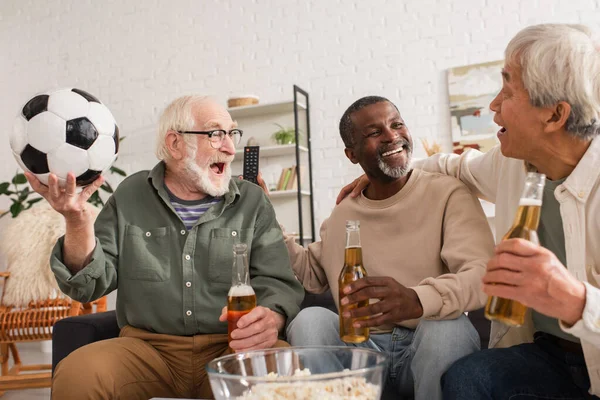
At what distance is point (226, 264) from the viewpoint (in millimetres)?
1827

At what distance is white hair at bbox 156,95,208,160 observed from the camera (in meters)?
1.99

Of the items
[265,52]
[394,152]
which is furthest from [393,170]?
[265,52]

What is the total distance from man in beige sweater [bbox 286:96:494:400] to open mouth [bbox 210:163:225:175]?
0.36m

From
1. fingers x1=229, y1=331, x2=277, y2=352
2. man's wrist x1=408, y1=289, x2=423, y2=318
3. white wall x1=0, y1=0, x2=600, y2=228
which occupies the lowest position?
fingers x1=229, y1=331, x2=277, y2=352

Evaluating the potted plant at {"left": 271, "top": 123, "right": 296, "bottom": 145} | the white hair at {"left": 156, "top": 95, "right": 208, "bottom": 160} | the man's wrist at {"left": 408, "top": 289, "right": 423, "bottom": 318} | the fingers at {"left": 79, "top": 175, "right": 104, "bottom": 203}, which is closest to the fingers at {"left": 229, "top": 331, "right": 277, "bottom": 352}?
the man's wrist at {"left": 408, "top": 289, "right": 423, "bottom": 318}

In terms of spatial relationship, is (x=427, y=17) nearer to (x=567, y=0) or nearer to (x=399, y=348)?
(x=567, y=0)

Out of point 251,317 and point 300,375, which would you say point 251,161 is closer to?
point 251,317

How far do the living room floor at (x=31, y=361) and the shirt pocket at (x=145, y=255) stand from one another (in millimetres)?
1913

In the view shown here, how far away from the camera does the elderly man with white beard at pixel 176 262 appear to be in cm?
160

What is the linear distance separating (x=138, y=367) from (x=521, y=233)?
1108 millimetres

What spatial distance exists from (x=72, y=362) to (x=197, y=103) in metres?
0.94

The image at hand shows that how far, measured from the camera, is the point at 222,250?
1.83m

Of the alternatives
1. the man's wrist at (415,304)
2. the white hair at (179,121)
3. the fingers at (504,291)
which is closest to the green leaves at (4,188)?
the white hair at (179,121)

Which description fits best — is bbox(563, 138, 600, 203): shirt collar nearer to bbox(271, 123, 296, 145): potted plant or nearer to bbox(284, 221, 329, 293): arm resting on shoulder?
bbox(284, 221, 329, 293): arm resting on shoulder
